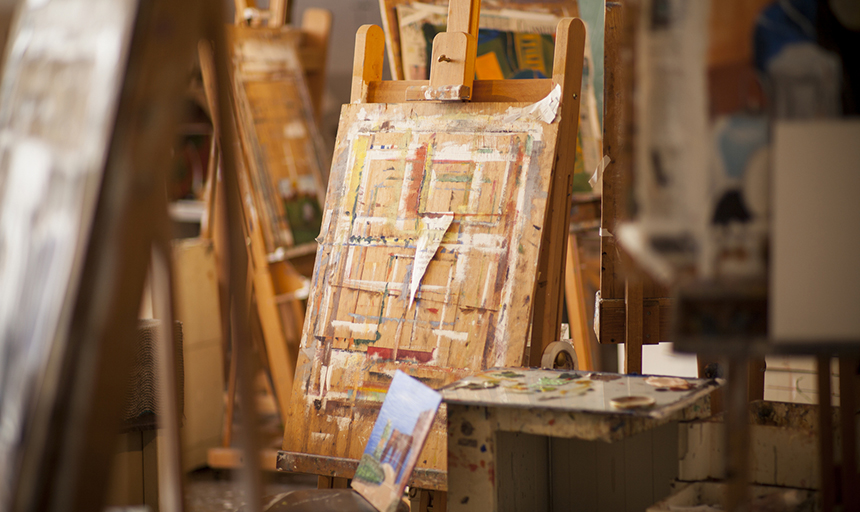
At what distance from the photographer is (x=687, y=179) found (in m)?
0.85

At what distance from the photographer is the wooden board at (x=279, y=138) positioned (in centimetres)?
295

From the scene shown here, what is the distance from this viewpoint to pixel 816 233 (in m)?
0.84

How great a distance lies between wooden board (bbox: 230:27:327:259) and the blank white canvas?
7.50ft

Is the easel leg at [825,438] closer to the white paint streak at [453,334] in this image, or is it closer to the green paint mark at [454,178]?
the white paint streak at [453,334]

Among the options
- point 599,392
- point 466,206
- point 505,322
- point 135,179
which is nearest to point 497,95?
point 466,206

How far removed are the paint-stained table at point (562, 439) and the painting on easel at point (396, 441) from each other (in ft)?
0.18

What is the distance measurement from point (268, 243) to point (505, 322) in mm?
1367

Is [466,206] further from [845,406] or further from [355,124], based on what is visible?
[845,406]

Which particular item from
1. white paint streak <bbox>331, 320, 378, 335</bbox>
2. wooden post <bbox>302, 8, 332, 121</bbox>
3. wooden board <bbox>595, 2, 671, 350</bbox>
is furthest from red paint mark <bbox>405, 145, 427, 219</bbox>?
wooden post <bbox>302, 8, 332, 121</bbox>

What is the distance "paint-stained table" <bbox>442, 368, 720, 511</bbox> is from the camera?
131 centimetres

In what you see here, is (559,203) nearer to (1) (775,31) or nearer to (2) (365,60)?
(2) (365,60)

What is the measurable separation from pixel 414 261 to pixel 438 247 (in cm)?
7

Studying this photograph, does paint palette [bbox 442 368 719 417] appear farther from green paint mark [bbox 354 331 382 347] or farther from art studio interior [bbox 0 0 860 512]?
green paint mark [bbox 354 331 382 347]

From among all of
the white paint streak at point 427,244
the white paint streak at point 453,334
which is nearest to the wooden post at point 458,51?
the white paint streak at point 427,244
